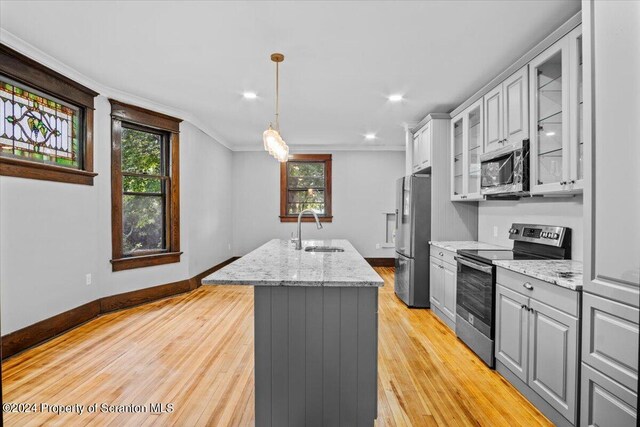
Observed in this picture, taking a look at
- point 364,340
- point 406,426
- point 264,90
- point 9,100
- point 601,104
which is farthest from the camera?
point 264,90

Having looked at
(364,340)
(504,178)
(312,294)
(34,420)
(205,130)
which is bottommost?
(34,420)

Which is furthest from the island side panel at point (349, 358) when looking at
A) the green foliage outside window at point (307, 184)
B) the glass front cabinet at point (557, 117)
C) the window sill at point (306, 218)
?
the green foliage outside window at point (307, 184)

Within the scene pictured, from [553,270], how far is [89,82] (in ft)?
14.7

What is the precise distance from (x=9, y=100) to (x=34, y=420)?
8.07ft

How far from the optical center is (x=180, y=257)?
464cm

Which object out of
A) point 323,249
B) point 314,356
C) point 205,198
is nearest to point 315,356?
point 314,356

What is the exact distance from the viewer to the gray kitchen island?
175 cm

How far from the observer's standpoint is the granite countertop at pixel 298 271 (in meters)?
1.67

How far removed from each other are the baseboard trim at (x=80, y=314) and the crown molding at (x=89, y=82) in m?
2.29

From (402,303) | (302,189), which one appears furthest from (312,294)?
(302,189)

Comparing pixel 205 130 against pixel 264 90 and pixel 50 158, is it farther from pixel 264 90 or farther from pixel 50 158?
pixel 50 158

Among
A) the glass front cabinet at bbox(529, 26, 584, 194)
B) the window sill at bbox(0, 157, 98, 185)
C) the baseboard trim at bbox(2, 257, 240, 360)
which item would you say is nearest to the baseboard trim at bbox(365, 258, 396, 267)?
the baseboard trim at bbox(2, 257, 240, 360)

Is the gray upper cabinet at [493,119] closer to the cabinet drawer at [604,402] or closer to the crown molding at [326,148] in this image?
the cabinet drawer at [604,402]

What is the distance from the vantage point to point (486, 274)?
2.61 m
